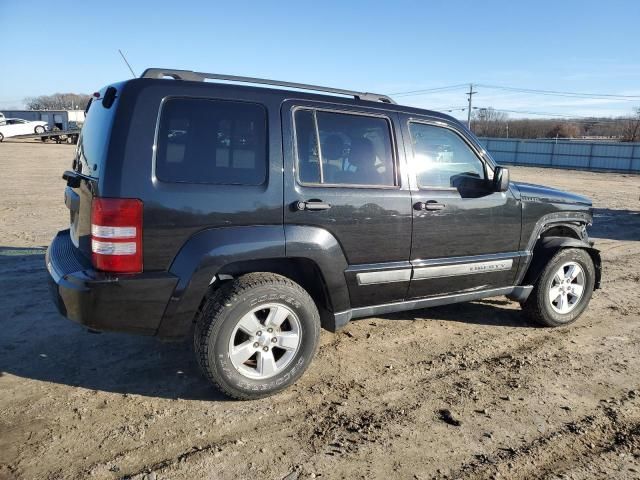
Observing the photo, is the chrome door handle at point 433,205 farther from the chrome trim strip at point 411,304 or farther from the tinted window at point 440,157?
the chrome trim strip at point 411,304

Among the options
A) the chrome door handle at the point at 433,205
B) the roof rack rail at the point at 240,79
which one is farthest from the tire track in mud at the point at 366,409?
the roof rack rail at the point at 240,79

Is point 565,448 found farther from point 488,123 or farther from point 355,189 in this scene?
point 488,123

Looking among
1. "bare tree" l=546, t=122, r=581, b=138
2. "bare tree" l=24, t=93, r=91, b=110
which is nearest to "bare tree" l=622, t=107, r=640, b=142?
"bare tree" l=546, t=122, r=581, b=138

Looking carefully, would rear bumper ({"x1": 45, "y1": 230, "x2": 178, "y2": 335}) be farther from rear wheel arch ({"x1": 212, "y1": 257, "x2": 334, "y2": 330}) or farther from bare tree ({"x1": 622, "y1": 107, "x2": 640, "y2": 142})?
bare tree ({"x1": 622, "y1": 107, "x2": 640, "y2": 142})

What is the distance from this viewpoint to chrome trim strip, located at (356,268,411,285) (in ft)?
12.1

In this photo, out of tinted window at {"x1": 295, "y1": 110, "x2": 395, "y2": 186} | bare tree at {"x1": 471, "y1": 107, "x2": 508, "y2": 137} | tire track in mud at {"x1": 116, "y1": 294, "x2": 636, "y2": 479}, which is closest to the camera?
tire track in mud at {"x1": 116, "y1": 294, "x2": 636, "y2": 479}

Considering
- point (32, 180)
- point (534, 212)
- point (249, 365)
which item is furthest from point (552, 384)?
point (32, 180)

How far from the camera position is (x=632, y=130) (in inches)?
2447

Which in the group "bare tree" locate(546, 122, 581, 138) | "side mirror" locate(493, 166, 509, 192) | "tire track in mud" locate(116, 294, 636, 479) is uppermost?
"bare tree" locate(546, 122, 581, 138)

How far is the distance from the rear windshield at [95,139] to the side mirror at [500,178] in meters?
2.93

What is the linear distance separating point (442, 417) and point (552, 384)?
1.05m

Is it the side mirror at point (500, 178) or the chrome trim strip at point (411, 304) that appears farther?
the side mirror at point (500, 178)

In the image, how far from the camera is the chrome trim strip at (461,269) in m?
3.98

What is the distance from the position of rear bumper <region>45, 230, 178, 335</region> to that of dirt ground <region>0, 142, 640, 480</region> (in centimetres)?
63
